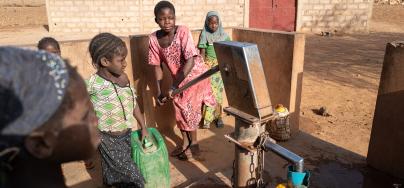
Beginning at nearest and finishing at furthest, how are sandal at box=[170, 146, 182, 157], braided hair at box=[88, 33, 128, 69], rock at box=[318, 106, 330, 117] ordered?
1. braided hair at box=[88, 33, 128, 69]
2. sandal at box=[170, 146, 182, 157]
3. rock at box=[318, 106, 330, 117]

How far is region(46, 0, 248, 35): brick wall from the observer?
12.3m

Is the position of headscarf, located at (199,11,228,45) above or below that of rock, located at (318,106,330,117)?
above

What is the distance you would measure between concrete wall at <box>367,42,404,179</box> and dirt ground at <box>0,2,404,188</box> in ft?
0.49

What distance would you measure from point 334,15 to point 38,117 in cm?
1384

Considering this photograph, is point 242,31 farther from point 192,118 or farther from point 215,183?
point 215,183

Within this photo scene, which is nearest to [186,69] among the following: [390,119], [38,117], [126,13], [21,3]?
[390,119]

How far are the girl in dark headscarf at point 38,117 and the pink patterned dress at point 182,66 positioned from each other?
2.33 meters

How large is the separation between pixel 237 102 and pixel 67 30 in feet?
42.1

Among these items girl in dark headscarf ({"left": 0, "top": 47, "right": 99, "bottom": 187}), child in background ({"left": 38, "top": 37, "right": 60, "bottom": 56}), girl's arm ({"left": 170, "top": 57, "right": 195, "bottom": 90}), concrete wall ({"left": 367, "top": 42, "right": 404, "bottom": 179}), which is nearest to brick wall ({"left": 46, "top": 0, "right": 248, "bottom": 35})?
girl's arm ({"left": 170, "top": 57, "right": 195, "bottom": 90})

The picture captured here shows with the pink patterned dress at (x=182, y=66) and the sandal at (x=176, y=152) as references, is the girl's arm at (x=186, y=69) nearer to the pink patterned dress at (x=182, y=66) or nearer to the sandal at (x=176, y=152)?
the pink patterned dress at (x=182, y=66)

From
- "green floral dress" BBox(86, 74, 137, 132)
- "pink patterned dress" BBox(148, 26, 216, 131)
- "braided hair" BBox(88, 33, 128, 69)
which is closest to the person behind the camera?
"braided hair" BBox(88, 33, 128, 69)

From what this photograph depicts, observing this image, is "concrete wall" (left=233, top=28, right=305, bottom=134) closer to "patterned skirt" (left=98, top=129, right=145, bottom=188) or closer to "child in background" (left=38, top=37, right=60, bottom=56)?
"patterned skirt" (left=98, top=129, right=145, bottom=188)

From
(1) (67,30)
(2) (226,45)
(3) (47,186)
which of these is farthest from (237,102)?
(1) (67,30)

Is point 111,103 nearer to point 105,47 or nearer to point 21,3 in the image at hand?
point 105,47
